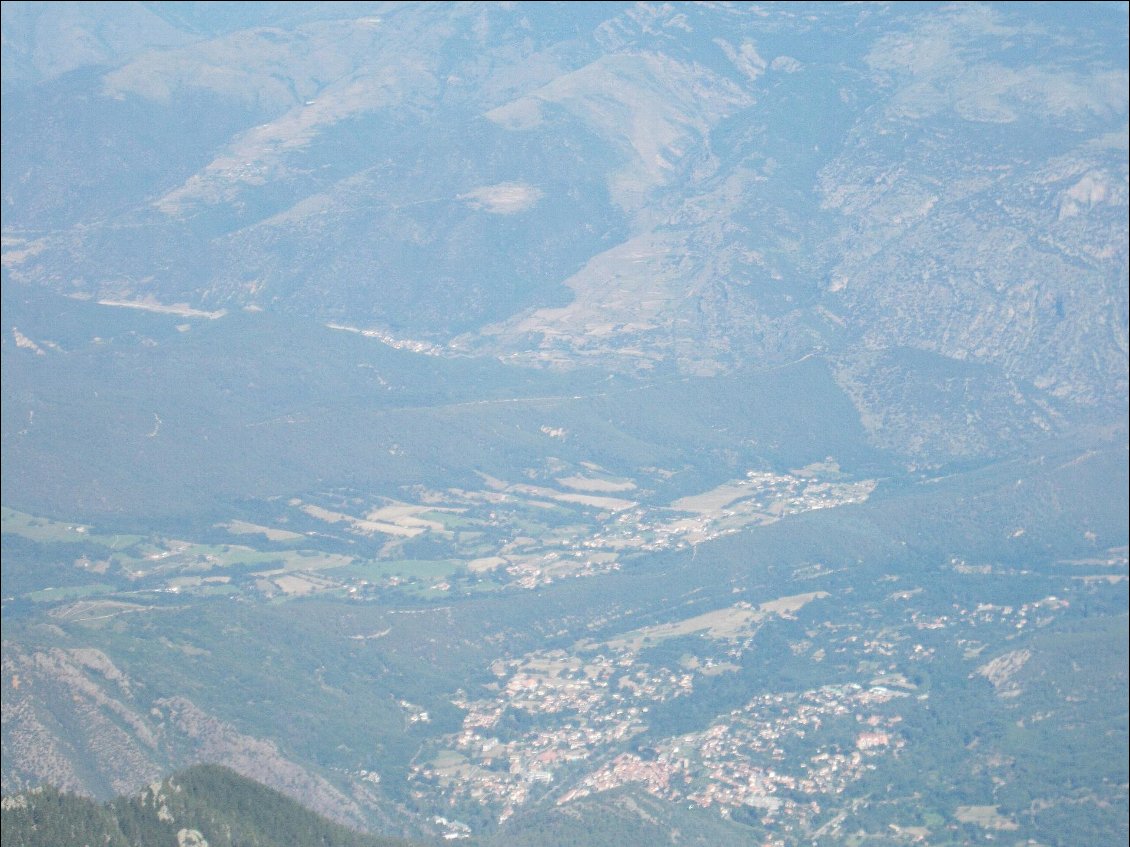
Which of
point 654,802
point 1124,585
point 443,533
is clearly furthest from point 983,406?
point 654,802

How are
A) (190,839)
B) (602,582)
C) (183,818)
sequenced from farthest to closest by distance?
(602,582) → (183,818) → (190,839)

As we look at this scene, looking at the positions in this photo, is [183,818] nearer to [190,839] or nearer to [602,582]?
[190,839]

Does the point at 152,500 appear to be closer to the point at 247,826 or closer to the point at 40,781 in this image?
the point at 40,781

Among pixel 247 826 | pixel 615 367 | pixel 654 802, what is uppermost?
pixel 247 826

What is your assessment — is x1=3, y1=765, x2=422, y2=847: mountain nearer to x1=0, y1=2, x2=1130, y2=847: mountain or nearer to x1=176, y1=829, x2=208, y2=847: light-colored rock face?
x1=176, y1=829, x2=208, y2=847: light-colored rock face

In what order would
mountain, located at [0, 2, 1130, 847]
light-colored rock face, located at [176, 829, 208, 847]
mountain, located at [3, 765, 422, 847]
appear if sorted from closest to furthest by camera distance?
1. mountain, located at [3, 765, 422, 847]
2. light-colored rock face, located at [176, 829, 208, 847]
3. mountain, located at [0, 2, 1130, 847]

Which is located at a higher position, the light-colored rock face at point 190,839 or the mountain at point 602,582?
the light-colored rock face at point 190,839

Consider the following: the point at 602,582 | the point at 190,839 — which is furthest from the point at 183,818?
the point at 602,582

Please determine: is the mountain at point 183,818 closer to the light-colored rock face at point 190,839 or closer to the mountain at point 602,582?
the light-colored rock face at point 190,839

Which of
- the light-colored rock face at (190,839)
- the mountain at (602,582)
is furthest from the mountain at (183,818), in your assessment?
the mountain at (602,582)

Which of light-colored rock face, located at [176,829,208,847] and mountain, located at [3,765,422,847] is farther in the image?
light-colored rock face, located at [176,829,208,847]

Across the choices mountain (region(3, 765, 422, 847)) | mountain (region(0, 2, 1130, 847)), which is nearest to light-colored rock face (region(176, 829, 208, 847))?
mountain (region(3, 765, 422, 847))
